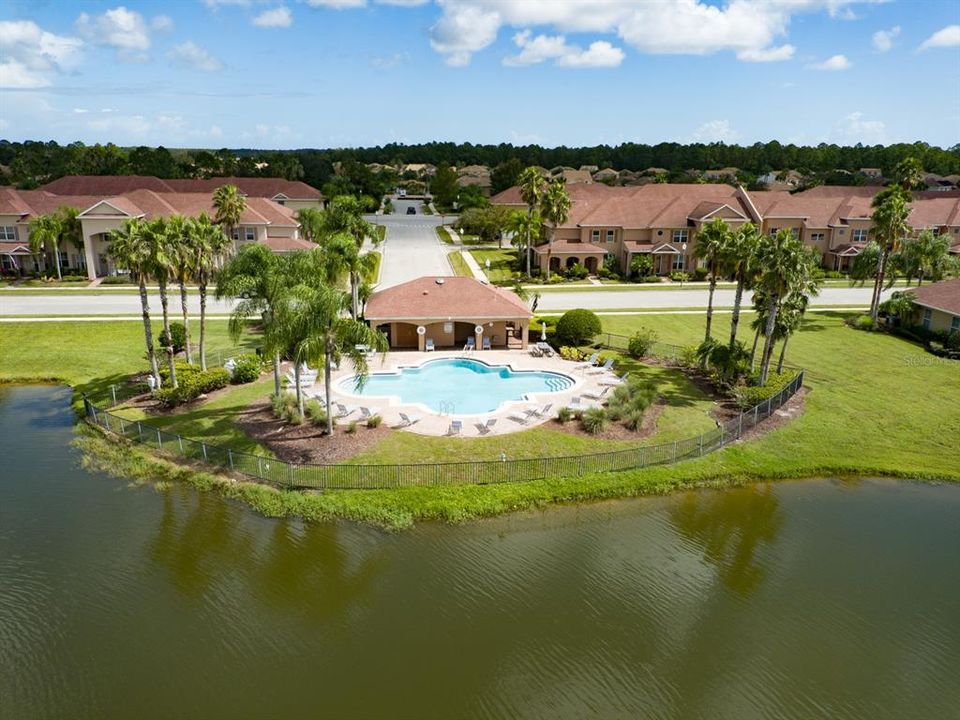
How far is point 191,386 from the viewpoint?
31.3 metres

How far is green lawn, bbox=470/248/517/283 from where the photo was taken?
217ft

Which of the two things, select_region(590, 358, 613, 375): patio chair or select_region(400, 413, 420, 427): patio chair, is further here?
select_region(590, 358, 613, 375): patio chair

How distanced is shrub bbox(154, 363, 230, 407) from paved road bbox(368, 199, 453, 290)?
2680 centimetres

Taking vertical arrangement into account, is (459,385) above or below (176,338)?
below

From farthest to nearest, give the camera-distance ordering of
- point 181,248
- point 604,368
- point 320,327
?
point 604,368, point 181,248, point 320,327

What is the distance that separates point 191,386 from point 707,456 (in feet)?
76.6

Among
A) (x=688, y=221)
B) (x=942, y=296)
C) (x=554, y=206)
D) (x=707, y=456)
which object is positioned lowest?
(x=707, y=456)

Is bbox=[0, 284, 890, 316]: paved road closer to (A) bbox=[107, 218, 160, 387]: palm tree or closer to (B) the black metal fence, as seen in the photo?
(A) bbox=[107, 218, 160, 387]: palm tree

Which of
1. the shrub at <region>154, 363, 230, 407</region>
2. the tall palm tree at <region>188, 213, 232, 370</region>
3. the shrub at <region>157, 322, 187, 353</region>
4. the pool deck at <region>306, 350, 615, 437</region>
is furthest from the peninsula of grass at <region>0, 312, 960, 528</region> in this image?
the tall palm tree at <region>188, 213, 232, 370</region>

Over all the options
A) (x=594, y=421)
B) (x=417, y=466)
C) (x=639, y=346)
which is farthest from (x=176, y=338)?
(x=639, y=346)

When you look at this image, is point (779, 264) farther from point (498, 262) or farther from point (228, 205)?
point (228, 205)

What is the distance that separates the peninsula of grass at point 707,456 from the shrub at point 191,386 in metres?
1.88

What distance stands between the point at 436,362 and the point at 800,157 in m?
188

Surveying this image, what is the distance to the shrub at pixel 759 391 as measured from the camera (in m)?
31.6
